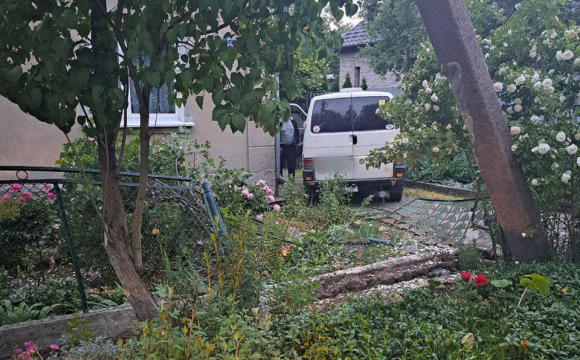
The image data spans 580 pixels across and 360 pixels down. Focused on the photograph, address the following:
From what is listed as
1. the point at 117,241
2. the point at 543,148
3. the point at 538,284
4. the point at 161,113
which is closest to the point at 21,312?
the point at 117,241

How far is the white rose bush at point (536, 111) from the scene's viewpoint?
4.16 m

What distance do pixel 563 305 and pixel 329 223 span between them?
3674 mm

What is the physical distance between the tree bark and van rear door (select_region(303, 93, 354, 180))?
4056 mm

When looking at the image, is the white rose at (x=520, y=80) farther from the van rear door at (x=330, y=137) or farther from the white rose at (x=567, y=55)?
the van rear door at (x=330, y=137)

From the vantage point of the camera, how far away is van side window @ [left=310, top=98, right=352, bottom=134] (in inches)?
343

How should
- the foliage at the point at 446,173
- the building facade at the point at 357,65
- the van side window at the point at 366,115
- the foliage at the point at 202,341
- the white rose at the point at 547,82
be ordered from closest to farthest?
the foliage at the point at 202,341 < the white rose at the point at 547,82 < the van side window at the point at 366,115 < the foliage at the point at 446,173 < the building facade at the point at 357,65

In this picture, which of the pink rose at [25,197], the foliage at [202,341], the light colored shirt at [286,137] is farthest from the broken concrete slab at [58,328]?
the light colored shirt at [286,137]

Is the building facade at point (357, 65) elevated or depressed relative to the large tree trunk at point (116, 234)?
elevated

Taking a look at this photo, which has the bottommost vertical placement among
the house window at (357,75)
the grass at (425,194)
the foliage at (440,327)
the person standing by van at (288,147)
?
the foliage at (440,327)

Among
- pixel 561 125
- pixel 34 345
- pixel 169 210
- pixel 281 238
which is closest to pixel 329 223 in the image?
pixel 281 238

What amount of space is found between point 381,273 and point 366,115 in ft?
14.6

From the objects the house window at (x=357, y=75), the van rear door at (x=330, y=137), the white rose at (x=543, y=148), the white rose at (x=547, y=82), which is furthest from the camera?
the house window at (x=357, y=75)

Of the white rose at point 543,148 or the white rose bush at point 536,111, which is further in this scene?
the white rose bush at point 536,111

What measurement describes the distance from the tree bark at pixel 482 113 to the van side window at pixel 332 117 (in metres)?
4.40
